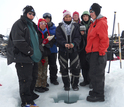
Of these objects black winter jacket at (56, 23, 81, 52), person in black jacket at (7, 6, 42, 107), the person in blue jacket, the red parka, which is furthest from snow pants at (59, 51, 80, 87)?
person in black jacket at (7, 6, 42, 107)

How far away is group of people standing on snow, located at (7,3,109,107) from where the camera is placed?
2.41 meters

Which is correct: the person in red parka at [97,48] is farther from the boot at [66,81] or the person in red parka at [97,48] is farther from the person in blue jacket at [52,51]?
the person in blue jacket at [52,51]

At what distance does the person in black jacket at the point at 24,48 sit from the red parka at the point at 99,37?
123 cm

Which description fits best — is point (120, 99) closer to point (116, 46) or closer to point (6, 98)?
point (6, 98)

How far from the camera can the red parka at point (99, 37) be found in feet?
8.46

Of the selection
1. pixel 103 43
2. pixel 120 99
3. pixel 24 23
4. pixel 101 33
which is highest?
pixel 24 23

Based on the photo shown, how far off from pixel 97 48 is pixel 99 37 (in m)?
0.24

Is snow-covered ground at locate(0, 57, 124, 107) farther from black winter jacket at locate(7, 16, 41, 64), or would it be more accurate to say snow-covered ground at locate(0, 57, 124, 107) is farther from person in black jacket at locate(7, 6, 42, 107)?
black winter jacket at locate(7, 16, 41, 64)

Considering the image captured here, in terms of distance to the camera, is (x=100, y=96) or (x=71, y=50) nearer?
(x=100, y=96)

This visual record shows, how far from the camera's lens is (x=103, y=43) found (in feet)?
8.52

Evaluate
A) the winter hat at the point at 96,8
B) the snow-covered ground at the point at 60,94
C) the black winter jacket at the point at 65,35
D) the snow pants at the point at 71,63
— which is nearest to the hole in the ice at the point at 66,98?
the snow-covered ground at the point at 60,94

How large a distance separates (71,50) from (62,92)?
1169 mm

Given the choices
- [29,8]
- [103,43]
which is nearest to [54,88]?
[103,43]

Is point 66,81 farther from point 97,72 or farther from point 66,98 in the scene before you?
point 97,72
